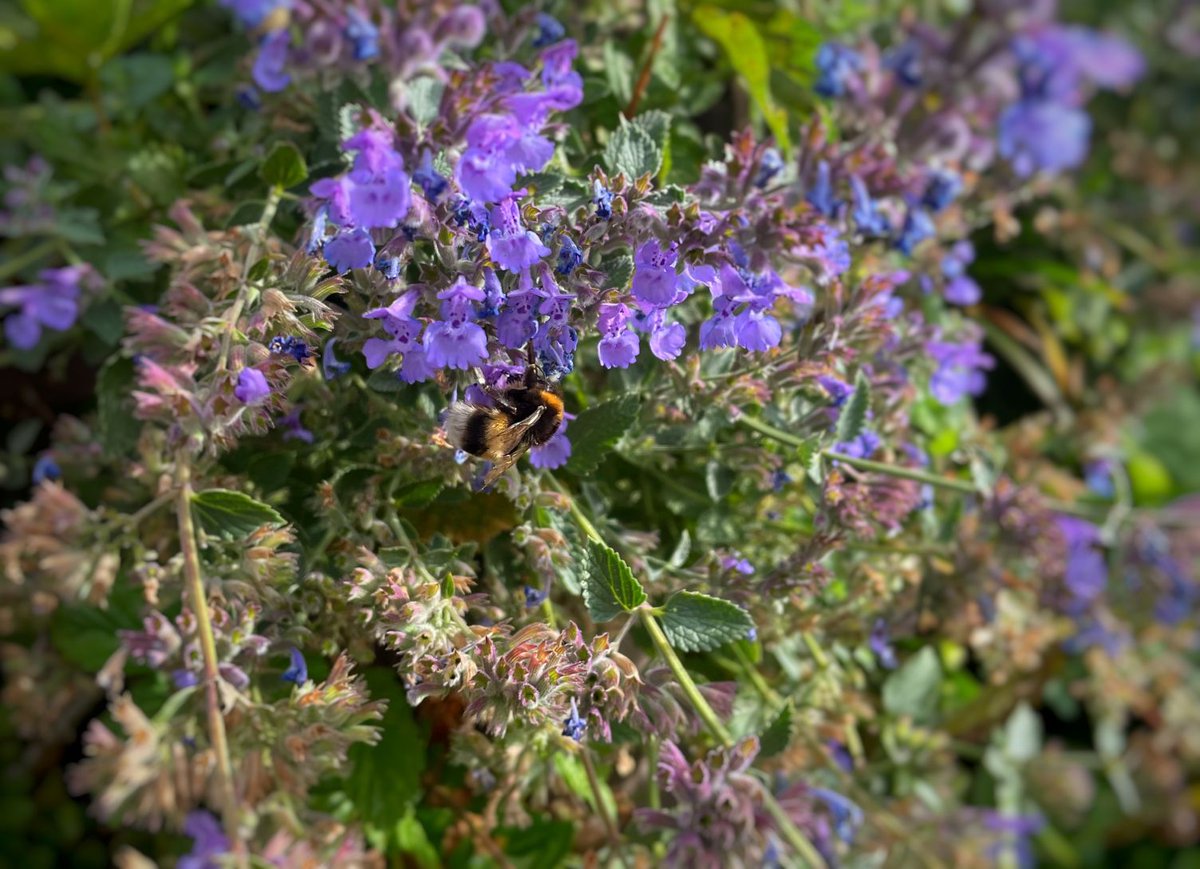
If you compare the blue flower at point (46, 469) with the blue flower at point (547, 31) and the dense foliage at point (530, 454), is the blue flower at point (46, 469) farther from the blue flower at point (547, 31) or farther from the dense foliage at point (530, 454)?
the blue flower at point (547, 31)

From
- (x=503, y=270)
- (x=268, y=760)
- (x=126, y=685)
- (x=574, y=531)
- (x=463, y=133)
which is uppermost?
(x=463, y=133)

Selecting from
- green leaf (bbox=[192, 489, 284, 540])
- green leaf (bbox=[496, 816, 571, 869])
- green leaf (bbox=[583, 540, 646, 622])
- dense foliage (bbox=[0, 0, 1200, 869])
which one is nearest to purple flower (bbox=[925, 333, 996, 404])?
dense foliage (bbox=[0, 0, 1200, 869])

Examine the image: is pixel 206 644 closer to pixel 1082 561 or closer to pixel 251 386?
pixel 251 386

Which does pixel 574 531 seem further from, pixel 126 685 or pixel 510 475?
pixel 126 685

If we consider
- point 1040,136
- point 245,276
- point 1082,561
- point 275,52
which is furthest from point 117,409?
point 1040,136

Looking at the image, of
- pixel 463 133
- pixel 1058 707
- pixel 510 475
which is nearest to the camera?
pixel 463 133

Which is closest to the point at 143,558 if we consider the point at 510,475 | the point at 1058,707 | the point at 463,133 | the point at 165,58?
the point at 510,475

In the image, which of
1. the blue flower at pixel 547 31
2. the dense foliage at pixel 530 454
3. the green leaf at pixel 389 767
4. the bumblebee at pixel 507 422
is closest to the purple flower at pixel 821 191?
the dense foliage at pixel 530 454
